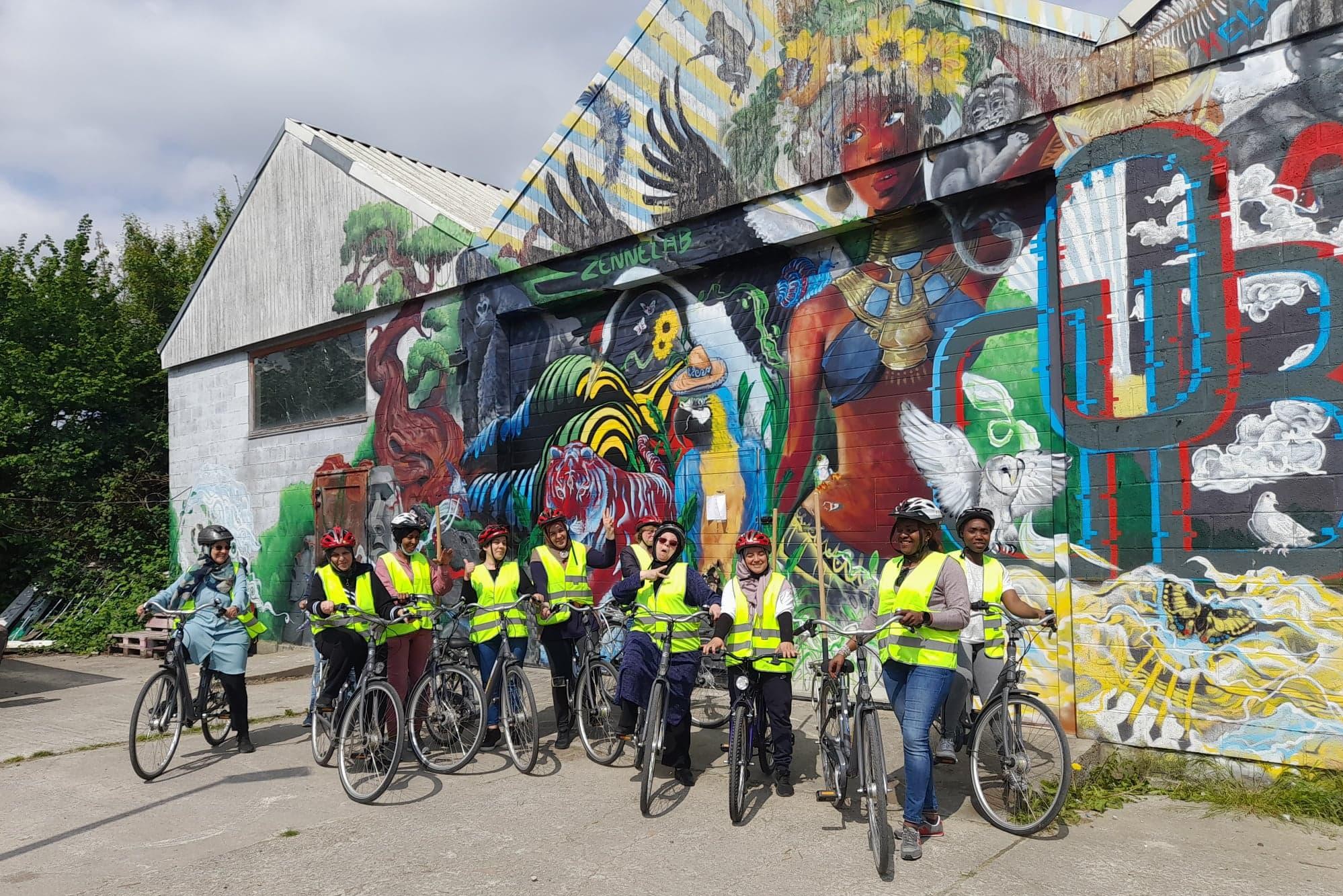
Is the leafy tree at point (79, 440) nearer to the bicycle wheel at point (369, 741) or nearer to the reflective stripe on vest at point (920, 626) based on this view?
the bicycle wheel at point (369, 741)

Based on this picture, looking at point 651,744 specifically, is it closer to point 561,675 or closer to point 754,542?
point 754,542

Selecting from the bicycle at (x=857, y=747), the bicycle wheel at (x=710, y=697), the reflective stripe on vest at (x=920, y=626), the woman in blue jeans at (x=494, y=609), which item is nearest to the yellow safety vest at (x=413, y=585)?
the woman in blue jeans at (x=494, y=609)

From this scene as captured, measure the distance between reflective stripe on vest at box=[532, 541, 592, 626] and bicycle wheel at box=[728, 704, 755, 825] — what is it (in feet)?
7.21

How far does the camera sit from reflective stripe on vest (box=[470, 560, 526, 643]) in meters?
Answer: 7.69

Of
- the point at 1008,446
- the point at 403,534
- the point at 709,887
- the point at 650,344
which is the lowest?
the point at 709,887

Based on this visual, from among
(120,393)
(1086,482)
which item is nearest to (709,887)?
(1086,482)

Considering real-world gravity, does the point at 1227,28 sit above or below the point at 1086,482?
above

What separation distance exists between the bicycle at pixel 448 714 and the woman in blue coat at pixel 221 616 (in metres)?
1.62

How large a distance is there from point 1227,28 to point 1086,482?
3.32m

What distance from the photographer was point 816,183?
375 inches

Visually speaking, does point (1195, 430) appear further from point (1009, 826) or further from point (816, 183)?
point (816, 183)

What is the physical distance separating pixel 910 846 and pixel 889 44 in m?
6.80

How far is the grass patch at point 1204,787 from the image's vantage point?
242 inches

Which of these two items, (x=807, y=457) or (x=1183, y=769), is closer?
(x=1183, y=769)
